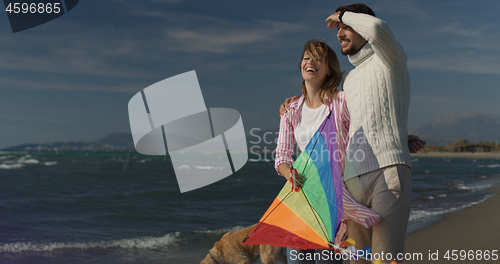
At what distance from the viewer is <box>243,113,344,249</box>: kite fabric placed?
1892mm

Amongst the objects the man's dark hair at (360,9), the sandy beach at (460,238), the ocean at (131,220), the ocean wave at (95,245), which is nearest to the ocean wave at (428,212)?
the ocean at (131,220)

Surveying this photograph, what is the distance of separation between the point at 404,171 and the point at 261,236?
2.68 ft

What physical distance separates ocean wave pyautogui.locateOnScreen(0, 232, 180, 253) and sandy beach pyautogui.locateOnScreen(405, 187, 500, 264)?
197 inches

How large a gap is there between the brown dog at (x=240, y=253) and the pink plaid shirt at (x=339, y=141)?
9.86 feet

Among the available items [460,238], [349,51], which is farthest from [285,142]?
[460,238]

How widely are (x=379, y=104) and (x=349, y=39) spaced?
0.42 metres

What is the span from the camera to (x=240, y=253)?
509 centimetres

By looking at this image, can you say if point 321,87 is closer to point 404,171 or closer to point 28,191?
point 404,171

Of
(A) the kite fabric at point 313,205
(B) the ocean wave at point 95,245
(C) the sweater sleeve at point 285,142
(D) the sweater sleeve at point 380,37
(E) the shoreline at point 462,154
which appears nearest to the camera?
(D) the sweater sleeve at point 380,37

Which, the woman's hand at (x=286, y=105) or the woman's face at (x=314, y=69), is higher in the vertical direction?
the woman's face at (x=314, y=69)

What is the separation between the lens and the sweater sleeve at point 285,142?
2150mm

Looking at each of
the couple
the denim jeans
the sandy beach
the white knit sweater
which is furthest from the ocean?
the white knit sweater

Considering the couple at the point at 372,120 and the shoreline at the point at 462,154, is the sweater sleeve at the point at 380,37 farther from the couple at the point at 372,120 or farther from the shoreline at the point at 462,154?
the shoreline at the point at 462,154

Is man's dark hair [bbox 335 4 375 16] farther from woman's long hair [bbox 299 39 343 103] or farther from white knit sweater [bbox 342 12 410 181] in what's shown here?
woman's long hair [bbox 299 39 343 103]
